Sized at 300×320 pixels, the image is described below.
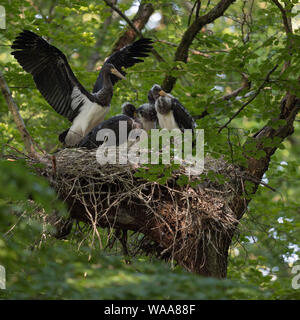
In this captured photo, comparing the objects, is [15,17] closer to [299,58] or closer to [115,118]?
[115,118]

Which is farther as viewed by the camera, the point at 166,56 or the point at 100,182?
the point at 166,56

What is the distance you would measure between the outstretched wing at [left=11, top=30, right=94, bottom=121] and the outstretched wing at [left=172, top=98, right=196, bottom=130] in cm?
111

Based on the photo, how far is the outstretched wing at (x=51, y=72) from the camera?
6.22m

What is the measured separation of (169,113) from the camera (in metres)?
6.86

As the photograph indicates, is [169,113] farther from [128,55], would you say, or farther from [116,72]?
[128,55]

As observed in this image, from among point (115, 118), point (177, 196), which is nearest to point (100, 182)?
point (177, 196)

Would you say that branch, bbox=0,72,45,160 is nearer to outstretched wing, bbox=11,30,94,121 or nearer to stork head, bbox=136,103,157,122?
outstretched wing, bbox=11,30,94,121

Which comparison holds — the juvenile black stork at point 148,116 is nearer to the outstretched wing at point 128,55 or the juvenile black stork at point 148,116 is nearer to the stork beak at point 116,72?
the stork beak at point 116,72

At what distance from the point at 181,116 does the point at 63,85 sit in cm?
161

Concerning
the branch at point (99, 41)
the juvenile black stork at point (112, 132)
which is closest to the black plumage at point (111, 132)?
the juvenile black stork at point (112, 132)

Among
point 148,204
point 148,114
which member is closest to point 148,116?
point 148,114

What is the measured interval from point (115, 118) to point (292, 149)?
16.8 ft

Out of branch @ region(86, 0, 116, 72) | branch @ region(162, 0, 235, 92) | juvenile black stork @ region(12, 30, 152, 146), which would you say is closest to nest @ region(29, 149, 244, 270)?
juvenile black stork @ region(12, 30, 152, 146)
